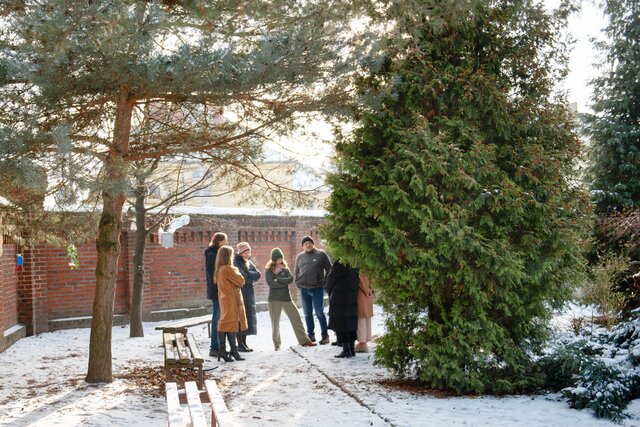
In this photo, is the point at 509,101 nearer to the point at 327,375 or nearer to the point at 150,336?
the point at 327,375

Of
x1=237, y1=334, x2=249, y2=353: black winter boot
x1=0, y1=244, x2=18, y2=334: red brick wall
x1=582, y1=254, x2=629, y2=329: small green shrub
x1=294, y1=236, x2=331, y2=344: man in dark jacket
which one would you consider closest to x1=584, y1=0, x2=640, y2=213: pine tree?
x1=582, y1=254, x2=629, y2=329: small green shrub

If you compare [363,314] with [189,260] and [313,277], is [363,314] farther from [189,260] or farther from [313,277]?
[189,260]

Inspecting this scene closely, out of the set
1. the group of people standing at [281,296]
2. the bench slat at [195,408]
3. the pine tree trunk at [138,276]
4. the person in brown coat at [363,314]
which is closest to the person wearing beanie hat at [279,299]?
the group of people standing at [281,296]

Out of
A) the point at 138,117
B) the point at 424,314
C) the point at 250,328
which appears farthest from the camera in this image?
the point at 250,328

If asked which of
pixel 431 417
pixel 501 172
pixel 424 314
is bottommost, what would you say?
pixel 431 417

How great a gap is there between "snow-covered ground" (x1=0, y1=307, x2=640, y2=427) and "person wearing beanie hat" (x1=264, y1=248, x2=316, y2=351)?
0.69 meters

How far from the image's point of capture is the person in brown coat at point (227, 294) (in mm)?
10641

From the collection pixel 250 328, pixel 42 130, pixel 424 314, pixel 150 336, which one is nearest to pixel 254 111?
pixel 42 130

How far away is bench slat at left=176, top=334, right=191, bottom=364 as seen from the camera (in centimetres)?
826

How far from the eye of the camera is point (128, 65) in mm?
7289

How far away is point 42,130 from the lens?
7414 millimetres

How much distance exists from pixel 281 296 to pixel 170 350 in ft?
11.3

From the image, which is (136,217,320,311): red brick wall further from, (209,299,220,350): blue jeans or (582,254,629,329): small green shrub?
(582,254,629,329): small green shrub

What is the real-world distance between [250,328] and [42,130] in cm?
543
